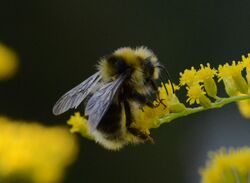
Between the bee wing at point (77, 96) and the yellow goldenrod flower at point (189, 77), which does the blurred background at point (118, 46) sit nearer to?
the bee wing at point (77, 96)

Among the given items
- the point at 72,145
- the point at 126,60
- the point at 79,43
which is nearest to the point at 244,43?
the point at 79,43

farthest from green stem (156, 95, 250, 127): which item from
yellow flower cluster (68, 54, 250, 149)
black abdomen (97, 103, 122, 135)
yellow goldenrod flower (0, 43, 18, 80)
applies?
yellow goldenrod flower (0, 43, 18, 80)

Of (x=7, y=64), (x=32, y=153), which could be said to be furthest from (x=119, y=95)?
(x=7, y=64)

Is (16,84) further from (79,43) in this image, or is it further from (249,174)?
(249,174)

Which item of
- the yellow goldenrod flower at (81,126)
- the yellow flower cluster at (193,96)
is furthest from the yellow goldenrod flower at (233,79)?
the yellow goldenrod flower at (81,126)

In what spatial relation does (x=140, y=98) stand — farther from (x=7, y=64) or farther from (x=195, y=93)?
(x=7, y=64)

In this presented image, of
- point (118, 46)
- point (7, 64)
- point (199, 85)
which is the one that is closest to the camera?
point (199, 85)
